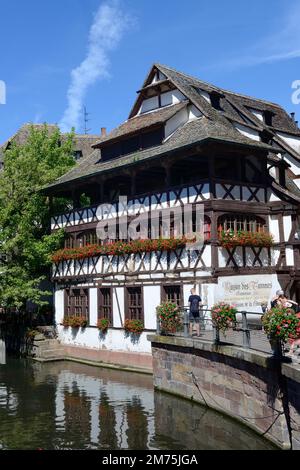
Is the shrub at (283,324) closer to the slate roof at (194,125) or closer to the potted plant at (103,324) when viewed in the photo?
the slate roof at (194,125)

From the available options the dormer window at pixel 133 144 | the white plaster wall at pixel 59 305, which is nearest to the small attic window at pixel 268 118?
the dormer window at pixel 133 144

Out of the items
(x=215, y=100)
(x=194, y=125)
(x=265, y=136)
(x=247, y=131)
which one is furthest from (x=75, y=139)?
(x=194, y=125)

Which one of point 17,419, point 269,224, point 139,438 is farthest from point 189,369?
point 269,224

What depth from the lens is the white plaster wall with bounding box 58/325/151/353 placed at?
22.4 metres

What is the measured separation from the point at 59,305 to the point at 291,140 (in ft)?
46.6

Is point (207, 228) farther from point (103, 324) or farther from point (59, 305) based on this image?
point (59, 305)

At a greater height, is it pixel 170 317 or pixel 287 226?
pixel 287 226

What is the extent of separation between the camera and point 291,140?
28.6 meters

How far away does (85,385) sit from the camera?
1992cm

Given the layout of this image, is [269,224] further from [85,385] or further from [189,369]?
[85,385]

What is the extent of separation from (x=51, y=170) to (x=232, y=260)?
13088 mm

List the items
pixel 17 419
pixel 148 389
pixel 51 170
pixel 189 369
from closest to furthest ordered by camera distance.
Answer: pixel 17 419
pixel 189 369
pixel 148 389
pixel 51 170
